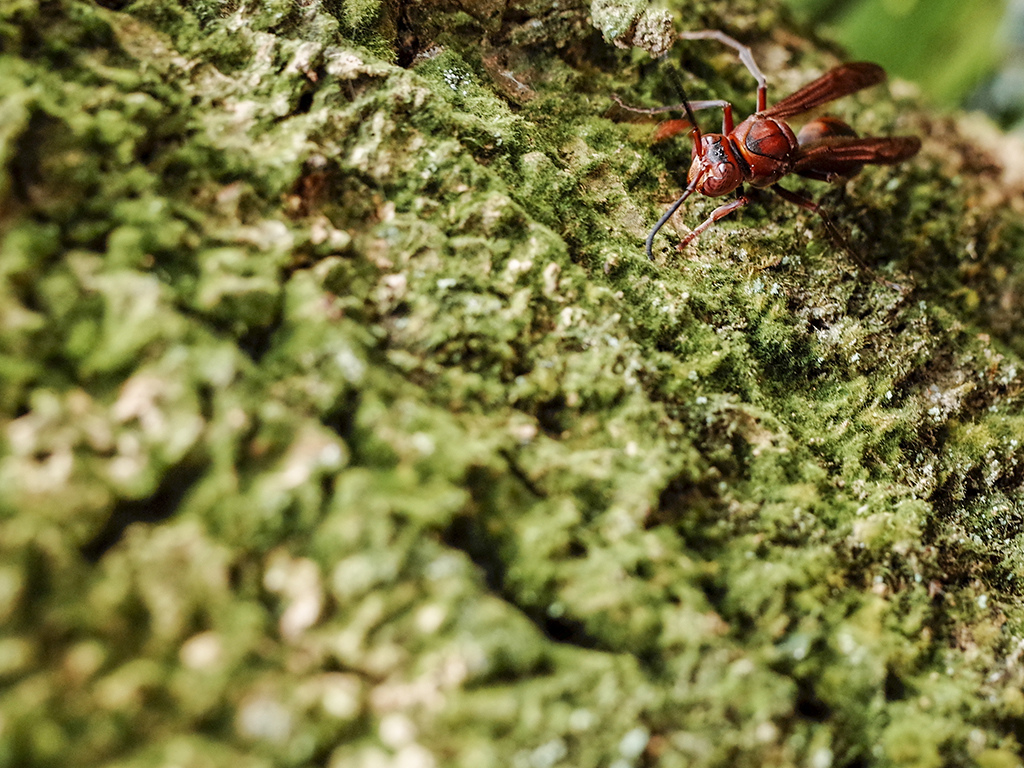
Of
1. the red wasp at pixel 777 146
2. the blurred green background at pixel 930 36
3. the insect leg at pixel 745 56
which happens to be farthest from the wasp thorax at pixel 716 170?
the blurred green background at pixel 930 36

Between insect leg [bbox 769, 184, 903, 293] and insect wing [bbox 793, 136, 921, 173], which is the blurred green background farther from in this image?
insect leg [bbox 769, 184, 903, 293]

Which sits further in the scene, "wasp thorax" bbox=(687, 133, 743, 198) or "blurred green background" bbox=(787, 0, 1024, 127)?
"blurred green background" bbox=(787, 0, 1024, 127)

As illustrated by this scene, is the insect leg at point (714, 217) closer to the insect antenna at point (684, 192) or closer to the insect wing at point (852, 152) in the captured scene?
the insect antenna at point (684, 192)

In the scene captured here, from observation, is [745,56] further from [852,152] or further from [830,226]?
[830,226]

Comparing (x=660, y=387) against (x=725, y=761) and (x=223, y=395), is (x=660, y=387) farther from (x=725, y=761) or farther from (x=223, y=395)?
(x=223, y=395)

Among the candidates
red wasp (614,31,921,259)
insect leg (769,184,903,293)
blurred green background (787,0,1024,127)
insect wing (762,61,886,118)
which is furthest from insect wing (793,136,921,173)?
blurred green background (787,0,1024,127)

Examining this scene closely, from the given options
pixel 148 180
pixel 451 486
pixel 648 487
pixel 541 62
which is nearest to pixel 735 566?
pixel 648 487
